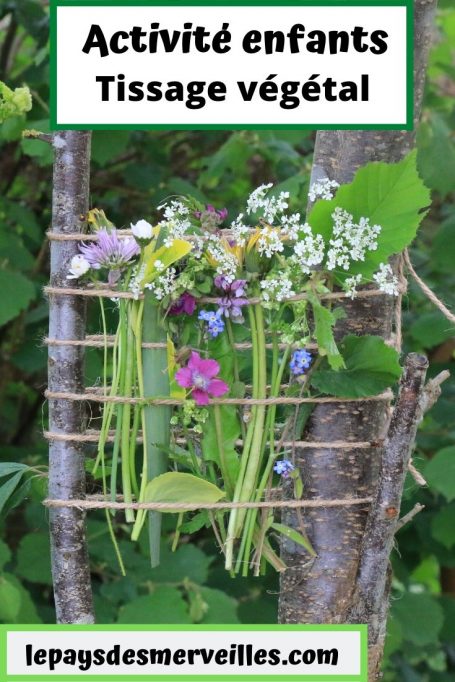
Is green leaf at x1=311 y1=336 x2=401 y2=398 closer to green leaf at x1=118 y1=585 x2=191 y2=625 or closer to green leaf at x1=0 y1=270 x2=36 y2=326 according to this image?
green leaf at x1=118 y1=585 x2=191 y2=625

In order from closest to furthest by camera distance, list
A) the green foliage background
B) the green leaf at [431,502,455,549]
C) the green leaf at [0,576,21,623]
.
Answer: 1. the green leaf at [0,576,21,623]
2. the green foliage background
3. the green leaf at [431,502,455,549]

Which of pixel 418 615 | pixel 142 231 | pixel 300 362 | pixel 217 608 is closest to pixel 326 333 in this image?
pixel 300 362

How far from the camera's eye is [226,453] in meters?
0.70

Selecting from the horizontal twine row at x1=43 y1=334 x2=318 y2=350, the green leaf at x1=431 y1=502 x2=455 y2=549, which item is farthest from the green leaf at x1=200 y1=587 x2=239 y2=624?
the horizontal twine row at x1=43 y1=334 x2=318 y2=350

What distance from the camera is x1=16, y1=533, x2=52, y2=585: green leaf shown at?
53.6 inches

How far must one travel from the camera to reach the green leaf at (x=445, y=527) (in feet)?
4.68

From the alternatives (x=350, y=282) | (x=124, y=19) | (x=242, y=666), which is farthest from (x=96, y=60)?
(x=242, y=666)

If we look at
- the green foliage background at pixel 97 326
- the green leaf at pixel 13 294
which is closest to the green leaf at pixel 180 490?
the green foliage background at pixel 97 326

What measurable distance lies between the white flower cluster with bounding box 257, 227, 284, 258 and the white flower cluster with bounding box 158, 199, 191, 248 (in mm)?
53

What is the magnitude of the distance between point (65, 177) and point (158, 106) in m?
0.09

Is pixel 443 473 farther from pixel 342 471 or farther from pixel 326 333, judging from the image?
pixel 326 333

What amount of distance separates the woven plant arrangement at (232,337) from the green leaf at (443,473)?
0.47m

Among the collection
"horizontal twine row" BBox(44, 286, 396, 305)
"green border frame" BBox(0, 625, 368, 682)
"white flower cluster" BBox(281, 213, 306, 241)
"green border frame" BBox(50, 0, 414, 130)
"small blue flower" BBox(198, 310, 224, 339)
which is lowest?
"green border frame" BBox(0, 625, 368, 682)

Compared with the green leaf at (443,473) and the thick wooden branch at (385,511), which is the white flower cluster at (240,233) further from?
the green leaf at (443,473)
